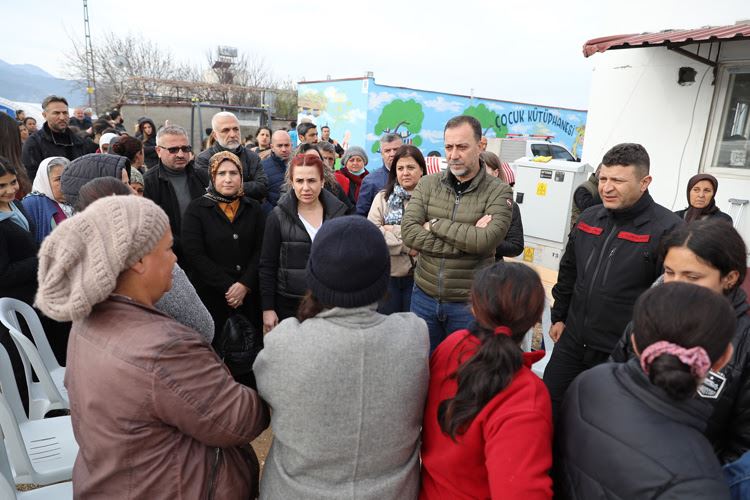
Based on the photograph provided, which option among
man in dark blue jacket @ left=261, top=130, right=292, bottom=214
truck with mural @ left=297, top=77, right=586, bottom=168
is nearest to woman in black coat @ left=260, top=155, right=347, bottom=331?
man in dark blue jacket @ left=261, top=130, right=292, bottom=214

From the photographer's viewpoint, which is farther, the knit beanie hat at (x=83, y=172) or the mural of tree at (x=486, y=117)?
the mural of tree at (x=486, y=117)

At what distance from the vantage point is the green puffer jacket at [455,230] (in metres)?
2.78

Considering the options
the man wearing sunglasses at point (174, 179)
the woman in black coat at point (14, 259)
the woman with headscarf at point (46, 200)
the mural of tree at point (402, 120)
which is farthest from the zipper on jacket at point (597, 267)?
the mural of tree at point (402, 120)

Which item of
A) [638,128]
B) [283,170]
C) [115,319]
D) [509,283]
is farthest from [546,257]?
[115,319]

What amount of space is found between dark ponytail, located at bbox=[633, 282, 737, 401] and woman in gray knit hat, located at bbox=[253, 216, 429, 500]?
23.6 inches

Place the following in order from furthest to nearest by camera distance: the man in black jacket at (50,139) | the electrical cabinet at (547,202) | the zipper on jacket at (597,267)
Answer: the electrical cabinet at (547,202) → the man in black jacket at (50,139) → the zipper on jacket at (597,267)

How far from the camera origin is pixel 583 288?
8.48 ft

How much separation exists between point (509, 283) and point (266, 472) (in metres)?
0.98

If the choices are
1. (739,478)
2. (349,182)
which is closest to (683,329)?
(739,478)

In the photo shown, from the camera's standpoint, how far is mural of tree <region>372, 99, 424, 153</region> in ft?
53.0

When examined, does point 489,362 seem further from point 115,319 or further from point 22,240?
point 22,240

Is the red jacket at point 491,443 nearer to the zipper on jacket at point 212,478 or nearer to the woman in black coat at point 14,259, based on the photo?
the zipper on jacket at point 212,478

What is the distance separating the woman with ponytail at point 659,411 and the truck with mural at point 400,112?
14416mm

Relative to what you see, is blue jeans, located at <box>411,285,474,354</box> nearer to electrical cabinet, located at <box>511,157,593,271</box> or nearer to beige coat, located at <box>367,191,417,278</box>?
beige coat, located at <box>367,191,417,278</box>
